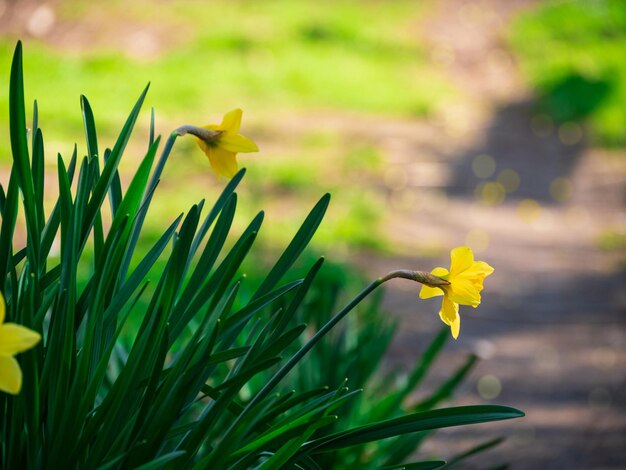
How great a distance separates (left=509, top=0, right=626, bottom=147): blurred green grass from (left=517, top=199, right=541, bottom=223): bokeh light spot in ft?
3.75

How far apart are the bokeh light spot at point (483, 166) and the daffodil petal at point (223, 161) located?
167 inches

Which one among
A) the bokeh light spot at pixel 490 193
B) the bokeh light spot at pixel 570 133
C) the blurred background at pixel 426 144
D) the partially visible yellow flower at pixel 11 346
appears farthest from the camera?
the bokeh light spot at pixel 570 133

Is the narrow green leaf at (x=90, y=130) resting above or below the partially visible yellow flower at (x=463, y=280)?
above

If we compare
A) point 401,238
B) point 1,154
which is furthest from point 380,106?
point 1,154

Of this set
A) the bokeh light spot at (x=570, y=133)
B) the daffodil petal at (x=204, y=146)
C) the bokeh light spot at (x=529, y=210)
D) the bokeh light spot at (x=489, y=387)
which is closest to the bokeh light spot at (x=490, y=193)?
the bokeh light spot at (x=529, y=210)

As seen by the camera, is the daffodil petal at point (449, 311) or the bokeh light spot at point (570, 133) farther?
the bokeh light spot at point (570, 133)

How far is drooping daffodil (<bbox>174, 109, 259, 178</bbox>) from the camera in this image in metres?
1.41

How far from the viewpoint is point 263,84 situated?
6160mm

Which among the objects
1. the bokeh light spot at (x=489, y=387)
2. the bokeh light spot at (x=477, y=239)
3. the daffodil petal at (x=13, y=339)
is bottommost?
the bokeh light spot at (x=489, y=387)

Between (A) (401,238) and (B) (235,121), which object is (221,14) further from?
(B) (235,121)

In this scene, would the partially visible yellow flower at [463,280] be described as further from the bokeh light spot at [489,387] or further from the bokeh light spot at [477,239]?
the bokeh light spot at [477,239]

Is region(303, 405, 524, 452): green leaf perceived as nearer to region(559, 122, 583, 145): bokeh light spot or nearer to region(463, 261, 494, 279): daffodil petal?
region(463, 261, 494, 279): daffodil petal

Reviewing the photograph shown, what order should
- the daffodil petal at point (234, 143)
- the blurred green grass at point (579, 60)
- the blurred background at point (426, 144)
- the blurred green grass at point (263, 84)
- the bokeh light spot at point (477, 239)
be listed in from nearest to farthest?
the daffodil petal at point (234, 143)
the blurred background at point (426, 144)
the bokeh light spot at point (477, 239)
the blurred green grass at point (263, 84)
the blurred green grass at point (579, 60)

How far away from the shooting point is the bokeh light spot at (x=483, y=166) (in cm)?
555
